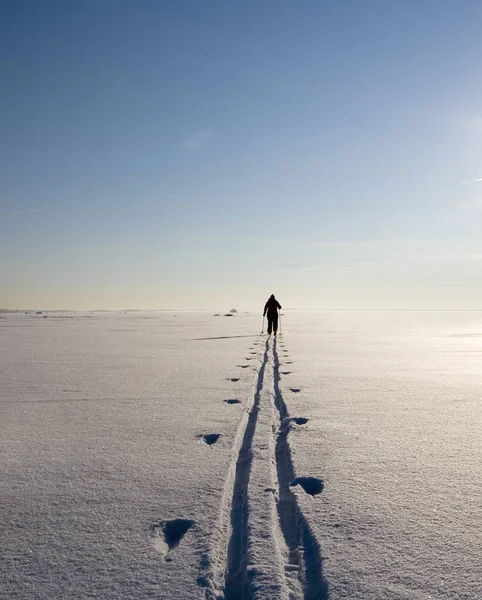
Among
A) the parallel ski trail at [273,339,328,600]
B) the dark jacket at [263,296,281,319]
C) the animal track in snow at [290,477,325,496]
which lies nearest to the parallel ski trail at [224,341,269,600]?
the parallel ski trail at [273,339,328,600]

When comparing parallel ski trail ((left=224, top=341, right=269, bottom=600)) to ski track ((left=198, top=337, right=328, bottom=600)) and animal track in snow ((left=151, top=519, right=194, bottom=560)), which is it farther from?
animal track in snow ((left=151, top=519, right=194, bottom=560))

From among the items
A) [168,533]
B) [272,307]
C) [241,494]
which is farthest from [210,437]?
[272,307]

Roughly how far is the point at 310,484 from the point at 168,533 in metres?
1.26

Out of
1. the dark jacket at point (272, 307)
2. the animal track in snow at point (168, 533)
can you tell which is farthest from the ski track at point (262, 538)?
the dark jacket at point (272, 307)

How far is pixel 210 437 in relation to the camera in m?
5.06

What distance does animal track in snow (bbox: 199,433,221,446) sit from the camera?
4.92 metres

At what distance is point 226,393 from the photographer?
752 cm

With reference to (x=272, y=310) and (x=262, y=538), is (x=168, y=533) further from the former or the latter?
(x=272, y=310)

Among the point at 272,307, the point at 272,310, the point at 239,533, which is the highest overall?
the point at 272,307

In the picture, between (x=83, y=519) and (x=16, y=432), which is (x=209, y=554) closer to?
(x=83, y=519)

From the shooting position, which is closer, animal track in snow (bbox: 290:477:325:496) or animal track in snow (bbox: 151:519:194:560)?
animal track in snow (bbox: 151:519:194:560)

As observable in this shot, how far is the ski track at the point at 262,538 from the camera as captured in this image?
237 centimetres

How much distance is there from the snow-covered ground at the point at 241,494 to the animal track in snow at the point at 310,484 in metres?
0.02

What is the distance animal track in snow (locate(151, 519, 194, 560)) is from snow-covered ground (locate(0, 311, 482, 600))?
0.4 inches
